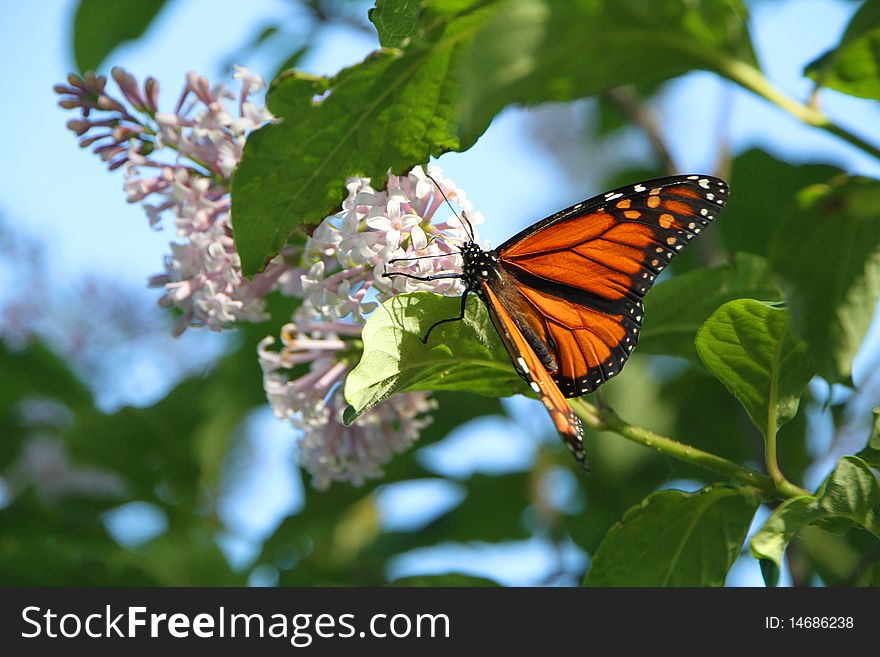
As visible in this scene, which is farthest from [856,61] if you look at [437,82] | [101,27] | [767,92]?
[101,27]

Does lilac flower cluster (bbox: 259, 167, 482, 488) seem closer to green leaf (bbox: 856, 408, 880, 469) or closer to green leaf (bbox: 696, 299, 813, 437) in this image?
green leaf (bbox: 696, 299, 813, 437)

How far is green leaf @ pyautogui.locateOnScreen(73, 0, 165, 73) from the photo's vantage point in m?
3.02

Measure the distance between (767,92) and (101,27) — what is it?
8.32 ft

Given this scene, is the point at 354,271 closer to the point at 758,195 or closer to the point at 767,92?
the point at 767,92

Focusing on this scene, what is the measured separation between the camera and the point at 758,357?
162 centimetres

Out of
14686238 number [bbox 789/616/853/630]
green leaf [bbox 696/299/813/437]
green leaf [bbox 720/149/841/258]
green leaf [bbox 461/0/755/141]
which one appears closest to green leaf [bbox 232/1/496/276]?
green leaf [bbox 461/0/755/141]

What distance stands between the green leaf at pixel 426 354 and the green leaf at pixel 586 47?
0.52 m

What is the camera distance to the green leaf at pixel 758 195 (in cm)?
284

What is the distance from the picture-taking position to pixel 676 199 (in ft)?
6.20

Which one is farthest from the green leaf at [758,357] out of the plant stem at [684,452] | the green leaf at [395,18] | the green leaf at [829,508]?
the green leaf at [395,18]

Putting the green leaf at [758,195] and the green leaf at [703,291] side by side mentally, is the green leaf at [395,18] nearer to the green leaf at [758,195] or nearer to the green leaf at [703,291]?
the green leaf at [703,291]

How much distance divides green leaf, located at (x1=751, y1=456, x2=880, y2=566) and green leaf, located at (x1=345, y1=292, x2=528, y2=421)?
1.71ft

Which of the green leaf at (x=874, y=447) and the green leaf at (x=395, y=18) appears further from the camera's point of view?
the green leaf at (x=874, y=447)

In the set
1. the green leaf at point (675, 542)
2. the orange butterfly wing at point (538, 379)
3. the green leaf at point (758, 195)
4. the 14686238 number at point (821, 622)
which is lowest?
the 14686238 number at point (821, 622)
